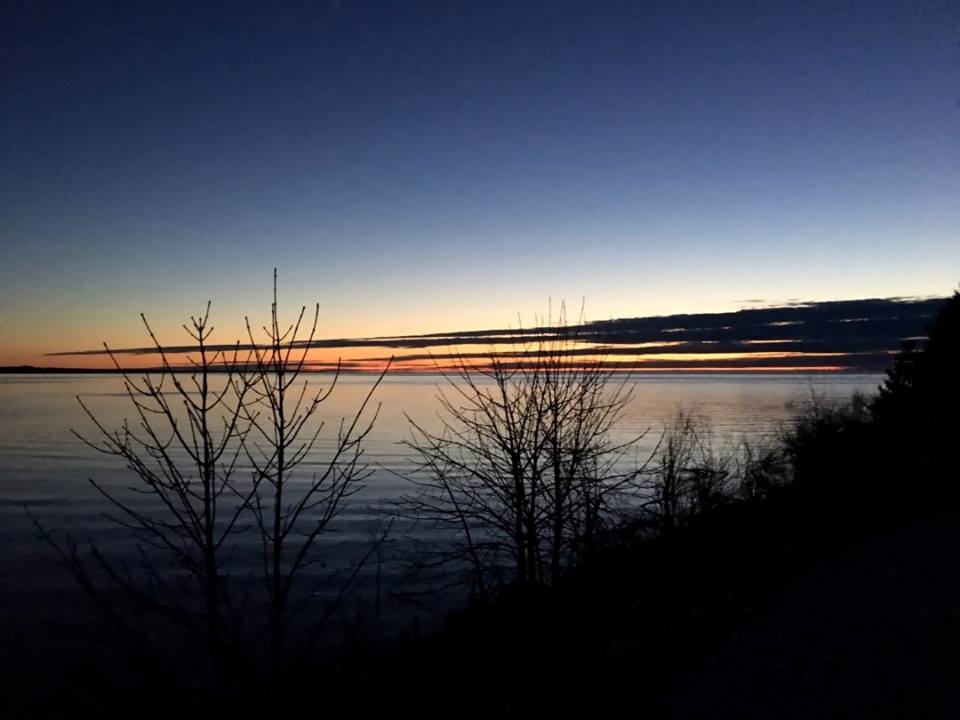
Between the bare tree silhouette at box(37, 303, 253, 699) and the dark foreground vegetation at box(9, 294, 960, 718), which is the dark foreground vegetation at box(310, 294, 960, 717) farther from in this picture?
the bare tree silhouette at box(37, 303, 253, 699)

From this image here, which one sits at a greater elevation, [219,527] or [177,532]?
[177,532]

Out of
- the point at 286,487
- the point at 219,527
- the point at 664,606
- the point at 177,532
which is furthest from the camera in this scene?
the point at 286,487

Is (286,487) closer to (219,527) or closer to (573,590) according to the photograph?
(219,527)

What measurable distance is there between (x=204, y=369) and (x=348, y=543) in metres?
17.4

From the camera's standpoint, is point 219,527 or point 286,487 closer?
point 219,527

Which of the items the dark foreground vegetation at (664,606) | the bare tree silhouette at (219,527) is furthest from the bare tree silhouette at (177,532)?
the dark foreground vegetation at (664,606)

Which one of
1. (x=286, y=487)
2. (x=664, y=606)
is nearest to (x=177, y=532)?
(x=664, y=606)

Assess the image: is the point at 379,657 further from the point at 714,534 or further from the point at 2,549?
the point at 2,549

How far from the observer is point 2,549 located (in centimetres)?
2188

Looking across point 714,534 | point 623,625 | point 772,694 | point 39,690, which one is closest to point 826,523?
point 714,534

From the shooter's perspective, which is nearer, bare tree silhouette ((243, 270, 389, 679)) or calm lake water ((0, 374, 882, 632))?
bare tree silhouette ((243, 270, 389, 679))

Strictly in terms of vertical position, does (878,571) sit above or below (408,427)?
above

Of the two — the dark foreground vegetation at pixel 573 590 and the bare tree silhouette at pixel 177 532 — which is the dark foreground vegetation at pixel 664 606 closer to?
the dark foreground vegetation at pixel 573 590

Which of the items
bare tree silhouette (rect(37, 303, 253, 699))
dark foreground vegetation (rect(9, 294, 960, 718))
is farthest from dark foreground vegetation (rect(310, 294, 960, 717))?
bare tree silhouette (rect(37, 303, 253, 699))
